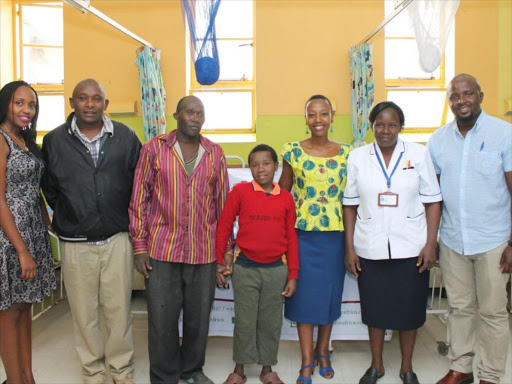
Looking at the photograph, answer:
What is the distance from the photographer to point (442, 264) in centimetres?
278

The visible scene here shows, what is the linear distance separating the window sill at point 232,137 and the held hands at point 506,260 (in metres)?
3.67

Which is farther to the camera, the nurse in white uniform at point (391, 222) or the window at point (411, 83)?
the window at point (411, 83)

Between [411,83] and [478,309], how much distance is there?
4.08 m

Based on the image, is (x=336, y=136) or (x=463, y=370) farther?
(x=336, y=136)

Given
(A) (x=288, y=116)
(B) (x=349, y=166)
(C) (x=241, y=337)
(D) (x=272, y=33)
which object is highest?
(D) (x=272, y=33)

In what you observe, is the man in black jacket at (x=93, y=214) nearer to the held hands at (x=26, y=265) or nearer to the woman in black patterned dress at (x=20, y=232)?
the woman in black patterned dress at (x=20, y=232)

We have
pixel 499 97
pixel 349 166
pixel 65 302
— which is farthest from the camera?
pixel 499 97

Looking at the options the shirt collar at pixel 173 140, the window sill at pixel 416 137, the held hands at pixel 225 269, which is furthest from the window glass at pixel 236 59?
the held hands at pixel 225 269

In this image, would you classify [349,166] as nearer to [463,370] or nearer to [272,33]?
[463,370]

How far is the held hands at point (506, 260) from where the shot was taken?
2.52m

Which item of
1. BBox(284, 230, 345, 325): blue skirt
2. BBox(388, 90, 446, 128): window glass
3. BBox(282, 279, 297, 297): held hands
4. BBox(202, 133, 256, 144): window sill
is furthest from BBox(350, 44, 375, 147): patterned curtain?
BBox(282, 279, 297, 297): held hands

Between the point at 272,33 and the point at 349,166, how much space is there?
3.42 metres

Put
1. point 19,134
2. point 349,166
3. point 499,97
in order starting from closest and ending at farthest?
point 19,134 → point 349,166 → point 499,97

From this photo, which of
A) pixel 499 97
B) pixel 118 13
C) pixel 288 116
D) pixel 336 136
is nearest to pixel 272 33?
pixel 288 116
